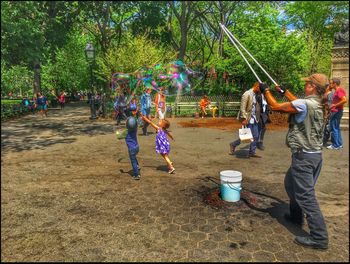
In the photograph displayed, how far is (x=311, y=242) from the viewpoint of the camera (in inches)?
161

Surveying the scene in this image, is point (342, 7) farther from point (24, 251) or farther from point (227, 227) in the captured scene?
point (24, 251)

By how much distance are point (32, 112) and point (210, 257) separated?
2465 cm

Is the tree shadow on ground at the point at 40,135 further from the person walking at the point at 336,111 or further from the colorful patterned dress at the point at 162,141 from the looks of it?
the person walking at the point at 336,111

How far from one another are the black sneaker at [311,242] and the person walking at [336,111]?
6.49 metres

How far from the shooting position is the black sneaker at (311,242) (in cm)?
402

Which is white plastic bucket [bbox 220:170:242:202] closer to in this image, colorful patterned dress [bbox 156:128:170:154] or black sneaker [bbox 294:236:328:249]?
black sneaker [bbox 294:236:328:249]

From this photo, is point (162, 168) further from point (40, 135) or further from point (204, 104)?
point (204, 104)

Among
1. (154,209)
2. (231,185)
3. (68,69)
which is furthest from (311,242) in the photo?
(68,69)

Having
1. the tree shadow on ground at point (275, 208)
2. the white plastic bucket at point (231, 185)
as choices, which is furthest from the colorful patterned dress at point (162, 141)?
the white plastic bucket at point (231, 185)

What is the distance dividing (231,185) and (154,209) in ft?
4.84

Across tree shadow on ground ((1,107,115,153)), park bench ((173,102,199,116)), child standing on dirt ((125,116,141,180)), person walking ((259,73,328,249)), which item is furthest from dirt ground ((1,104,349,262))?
park bench ((173,102,199,116))

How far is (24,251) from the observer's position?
4.13m

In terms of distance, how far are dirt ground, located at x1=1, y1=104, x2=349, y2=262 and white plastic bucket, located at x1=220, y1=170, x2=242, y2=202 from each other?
0.17 metres

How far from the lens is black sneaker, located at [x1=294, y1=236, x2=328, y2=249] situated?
4023 mm
